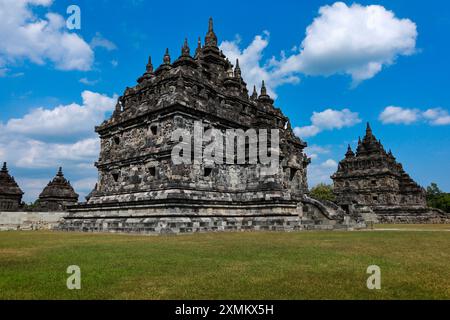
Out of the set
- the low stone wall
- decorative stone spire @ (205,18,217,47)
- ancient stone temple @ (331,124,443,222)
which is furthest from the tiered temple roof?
the low stone wall

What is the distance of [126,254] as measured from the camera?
11055 mm

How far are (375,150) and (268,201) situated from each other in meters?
46.1

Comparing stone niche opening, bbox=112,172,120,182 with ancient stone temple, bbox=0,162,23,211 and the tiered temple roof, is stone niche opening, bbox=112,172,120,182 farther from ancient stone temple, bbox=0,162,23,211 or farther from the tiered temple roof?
the tiered temple roof

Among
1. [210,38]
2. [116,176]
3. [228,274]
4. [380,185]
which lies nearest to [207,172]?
[116,176]

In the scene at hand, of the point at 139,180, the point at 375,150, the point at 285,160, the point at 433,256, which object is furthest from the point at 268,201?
the point at 375,150

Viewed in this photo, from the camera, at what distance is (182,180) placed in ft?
80.2

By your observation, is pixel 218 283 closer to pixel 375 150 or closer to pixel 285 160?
pixel 285 160

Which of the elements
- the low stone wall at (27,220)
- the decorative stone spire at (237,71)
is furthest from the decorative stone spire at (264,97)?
the low stone wall at (27,220)

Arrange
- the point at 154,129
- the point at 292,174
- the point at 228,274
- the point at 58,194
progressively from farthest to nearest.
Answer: the point at 58,194 < the point at 292,174 < the point at 154,129 < the point at 228,274

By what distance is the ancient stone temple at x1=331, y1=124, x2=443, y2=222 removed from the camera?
57.4m

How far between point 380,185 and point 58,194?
5079cm

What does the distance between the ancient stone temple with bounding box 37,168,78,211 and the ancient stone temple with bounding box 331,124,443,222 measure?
4171 centimetres

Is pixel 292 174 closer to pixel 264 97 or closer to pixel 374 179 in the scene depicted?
pixel 264 97

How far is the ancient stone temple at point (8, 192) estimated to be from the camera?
45.8m
